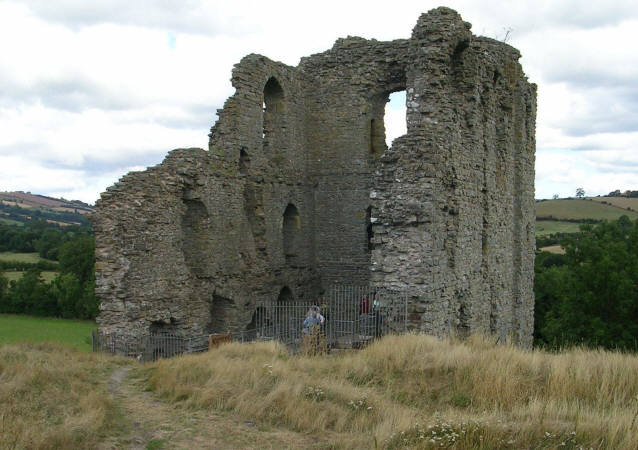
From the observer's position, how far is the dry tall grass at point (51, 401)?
582cm

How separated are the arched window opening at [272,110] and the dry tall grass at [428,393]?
9555 mm

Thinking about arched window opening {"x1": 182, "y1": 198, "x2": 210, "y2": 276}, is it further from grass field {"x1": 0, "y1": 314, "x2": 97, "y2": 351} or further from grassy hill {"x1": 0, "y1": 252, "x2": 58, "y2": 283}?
grassy hill {"x1": 0, "y1": 252, "x2": 58, "y2": 283}

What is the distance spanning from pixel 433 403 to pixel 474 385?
1.85 ft

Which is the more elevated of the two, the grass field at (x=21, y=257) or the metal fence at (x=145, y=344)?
the grass field at (x=21, y=257)

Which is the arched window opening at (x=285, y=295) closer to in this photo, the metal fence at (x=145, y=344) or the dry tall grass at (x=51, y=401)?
the metal fence at (x=145, y=344)

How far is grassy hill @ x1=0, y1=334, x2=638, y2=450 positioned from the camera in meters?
5.53

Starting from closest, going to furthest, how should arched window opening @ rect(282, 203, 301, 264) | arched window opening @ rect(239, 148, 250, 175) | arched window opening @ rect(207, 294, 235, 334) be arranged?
arched window opening @ rect(207, 294, 235, 334)
arched window opening @ rect(239, 148, 250, 175)
arched window opening @ rect(282, 203, 301, 264)

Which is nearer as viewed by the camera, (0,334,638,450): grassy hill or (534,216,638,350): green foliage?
(0,334,638,450): grassy hill

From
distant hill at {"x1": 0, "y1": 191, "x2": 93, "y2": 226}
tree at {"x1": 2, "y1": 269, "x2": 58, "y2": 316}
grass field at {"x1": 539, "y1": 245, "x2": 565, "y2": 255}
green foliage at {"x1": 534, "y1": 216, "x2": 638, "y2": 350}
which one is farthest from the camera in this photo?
distant hill at {"x1": 0, "y1": 191, "x2": 93, "y2": 226}

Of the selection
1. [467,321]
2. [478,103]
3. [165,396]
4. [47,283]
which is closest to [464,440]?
[165,396]

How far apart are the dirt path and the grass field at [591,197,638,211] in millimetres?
60303

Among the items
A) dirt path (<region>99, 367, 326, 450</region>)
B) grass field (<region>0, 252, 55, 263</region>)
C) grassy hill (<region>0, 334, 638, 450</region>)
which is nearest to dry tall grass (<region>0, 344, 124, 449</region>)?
grassy hill (<region>0, 334, 638, 450</region>)

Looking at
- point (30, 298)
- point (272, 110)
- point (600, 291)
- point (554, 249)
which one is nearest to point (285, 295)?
point (272, 110)

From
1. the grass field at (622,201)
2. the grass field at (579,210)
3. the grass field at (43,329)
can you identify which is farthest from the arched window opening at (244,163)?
the grass field at (622,201)
